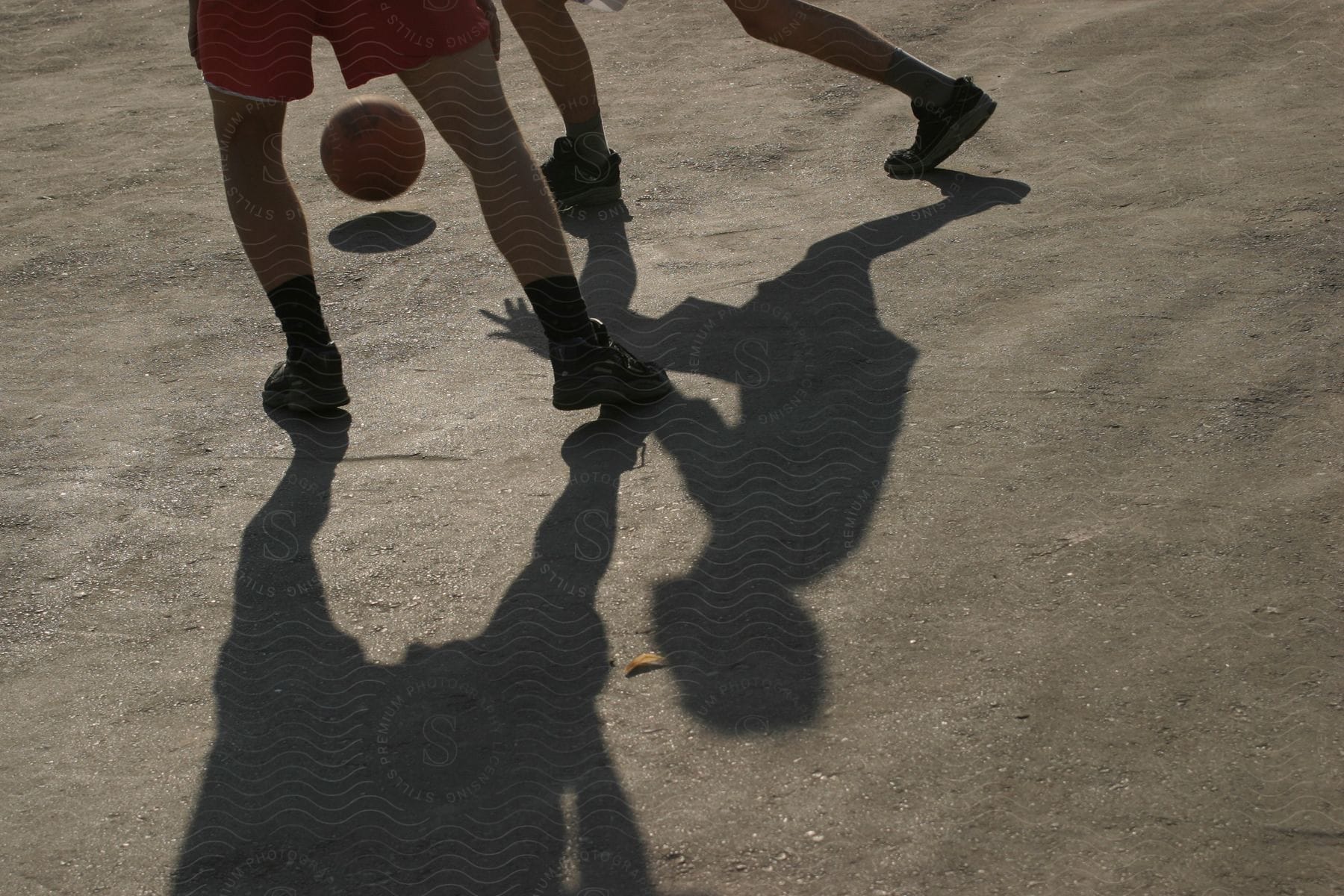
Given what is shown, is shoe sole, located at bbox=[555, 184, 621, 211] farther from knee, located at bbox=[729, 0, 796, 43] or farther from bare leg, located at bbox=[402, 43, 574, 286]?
bare leg, located at bbox=[402, 43, 574, 286]

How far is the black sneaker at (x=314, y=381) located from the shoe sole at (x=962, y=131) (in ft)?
7.71

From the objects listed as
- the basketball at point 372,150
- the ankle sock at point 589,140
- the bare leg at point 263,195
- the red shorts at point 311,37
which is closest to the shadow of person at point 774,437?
the ankle sock at point 589,140

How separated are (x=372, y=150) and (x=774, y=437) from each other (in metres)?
1.69

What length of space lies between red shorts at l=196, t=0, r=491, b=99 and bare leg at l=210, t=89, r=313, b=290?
0.12 meters

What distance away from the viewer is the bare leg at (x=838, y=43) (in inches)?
187

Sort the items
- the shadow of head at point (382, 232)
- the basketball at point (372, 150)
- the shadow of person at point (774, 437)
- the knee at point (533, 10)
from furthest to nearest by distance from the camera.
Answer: the shadow of head at point (382, 232) < the knee at point (533, 10) < the basketball at point (372, 150) < the shadow of person at point (774, 437)

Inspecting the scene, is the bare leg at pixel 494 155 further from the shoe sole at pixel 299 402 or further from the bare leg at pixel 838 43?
the bare leg at pixel 838 43

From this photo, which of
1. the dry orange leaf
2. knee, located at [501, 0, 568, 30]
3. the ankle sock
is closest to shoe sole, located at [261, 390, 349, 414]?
the dry orange leaf

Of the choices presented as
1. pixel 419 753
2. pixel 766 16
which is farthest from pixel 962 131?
pixel 419 753

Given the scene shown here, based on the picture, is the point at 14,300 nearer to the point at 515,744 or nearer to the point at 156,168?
the point at 156,168

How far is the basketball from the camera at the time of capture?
169 inches

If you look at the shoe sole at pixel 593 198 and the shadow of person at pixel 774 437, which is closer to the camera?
the shadow of person at pixel 774 437

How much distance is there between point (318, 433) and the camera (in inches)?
150

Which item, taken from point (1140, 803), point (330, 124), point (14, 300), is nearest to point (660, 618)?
point (1140, 803)
